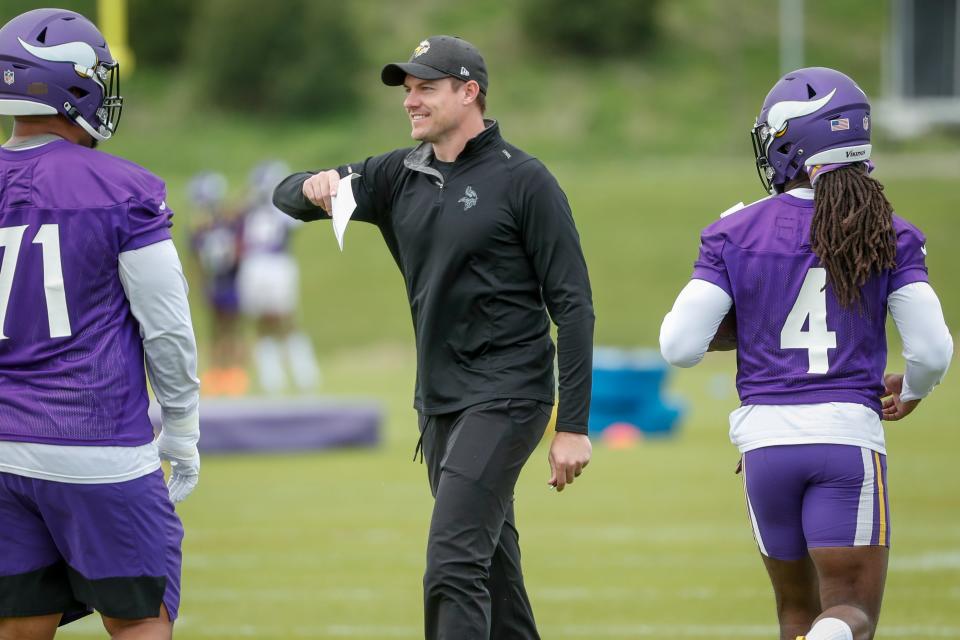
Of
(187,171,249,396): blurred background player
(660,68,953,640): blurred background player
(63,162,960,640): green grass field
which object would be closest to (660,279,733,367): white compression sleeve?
(660,68,953,640): blurred background player

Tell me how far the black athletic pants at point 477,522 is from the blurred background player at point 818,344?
2.36 feet

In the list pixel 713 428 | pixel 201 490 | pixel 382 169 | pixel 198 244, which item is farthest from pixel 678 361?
pixel 198 244

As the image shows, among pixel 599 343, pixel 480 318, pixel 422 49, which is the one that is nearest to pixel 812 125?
pixel 480 318

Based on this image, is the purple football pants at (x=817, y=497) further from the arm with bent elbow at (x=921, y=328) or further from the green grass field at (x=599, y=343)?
the green grass field at (x=599, y=343)

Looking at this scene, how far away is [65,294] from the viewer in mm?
4199

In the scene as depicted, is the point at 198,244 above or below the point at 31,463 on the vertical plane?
below

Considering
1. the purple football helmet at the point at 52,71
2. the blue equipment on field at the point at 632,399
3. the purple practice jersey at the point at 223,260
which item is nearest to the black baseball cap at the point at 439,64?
the purple football helmet at the point at 52,71

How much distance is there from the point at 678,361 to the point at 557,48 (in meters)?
47.6

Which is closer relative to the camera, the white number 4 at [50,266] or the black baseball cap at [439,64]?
the white number 4 at [50,266]

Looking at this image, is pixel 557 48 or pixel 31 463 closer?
pixel 31 463

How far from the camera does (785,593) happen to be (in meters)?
4.65

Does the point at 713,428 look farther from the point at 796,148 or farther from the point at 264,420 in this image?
the point at 796,148

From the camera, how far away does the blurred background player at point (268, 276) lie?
19188 mm

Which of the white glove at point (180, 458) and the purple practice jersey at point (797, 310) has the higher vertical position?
the purple practice jersey at point (797, 310)
